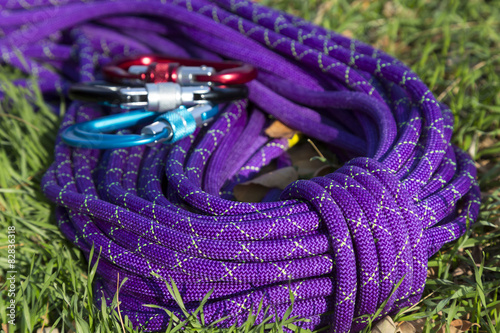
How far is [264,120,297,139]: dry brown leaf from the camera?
2.00 metres

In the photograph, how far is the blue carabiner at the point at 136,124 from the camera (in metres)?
1.70

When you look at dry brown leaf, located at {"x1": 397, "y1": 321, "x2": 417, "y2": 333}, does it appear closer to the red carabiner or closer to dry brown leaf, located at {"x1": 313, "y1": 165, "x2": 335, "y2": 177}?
dry brown leaf, located at {"x1": 313, "y1": 165, "x2": 335, "y2": 177}

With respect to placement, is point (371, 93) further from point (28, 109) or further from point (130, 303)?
point (28, 109)

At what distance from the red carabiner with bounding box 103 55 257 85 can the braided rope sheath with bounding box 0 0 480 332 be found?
0.12 meters

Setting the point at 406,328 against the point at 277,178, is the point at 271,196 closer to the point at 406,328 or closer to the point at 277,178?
the point at 277,178

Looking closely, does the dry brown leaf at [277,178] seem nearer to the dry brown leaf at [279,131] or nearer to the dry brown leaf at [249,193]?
the dry brown leaf at [249,193]

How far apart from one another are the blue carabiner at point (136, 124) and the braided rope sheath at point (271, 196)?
0.27ft

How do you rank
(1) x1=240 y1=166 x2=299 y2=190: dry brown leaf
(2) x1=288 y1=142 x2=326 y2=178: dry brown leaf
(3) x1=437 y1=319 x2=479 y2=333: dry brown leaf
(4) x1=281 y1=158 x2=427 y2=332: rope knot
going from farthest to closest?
(2) x1=288 y1=142 x2=326 y2=178: dry brown leaf < (1) x1=240 y1=166 x2=299 y2=190: dry brown leaf < (3) x1=437 y1=319 x2=479 y2=333: dry brown leaf < (4) x1=281 y1=158 x2=427 y2=332: rope knot

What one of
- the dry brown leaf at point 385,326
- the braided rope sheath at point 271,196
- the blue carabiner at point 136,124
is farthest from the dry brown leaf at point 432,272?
the blue carabiner at point 136,124

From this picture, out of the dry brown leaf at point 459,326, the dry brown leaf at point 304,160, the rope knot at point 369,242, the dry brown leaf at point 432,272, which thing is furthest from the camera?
the dry brown leaf at point 304,160

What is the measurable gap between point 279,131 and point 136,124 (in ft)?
1.89

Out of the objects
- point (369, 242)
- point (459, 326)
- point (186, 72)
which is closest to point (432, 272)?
point (459, 326)

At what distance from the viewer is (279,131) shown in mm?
2016

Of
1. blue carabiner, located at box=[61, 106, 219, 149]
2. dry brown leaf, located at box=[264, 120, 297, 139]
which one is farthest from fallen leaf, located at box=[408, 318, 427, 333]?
blue carabiner, located at box=[61, 106, 219, 149]
